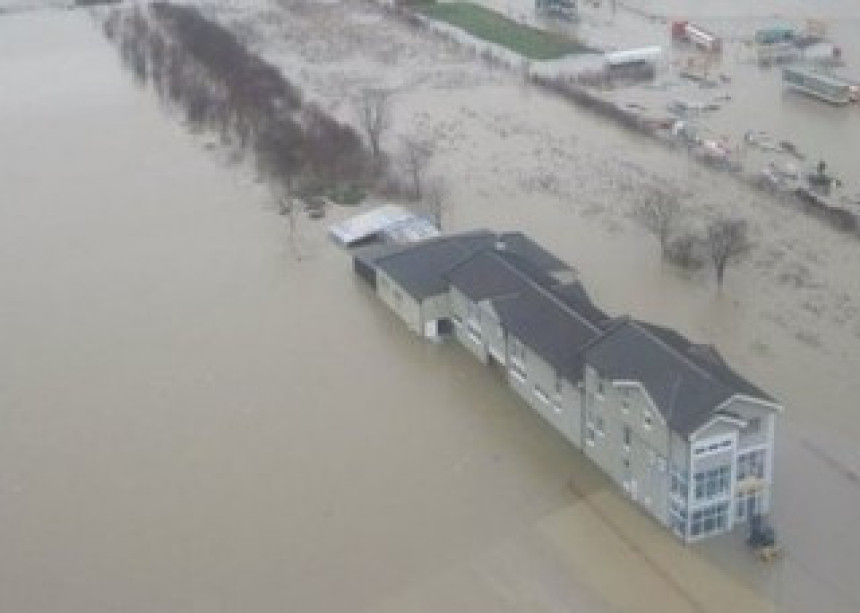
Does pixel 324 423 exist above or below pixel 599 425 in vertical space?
below

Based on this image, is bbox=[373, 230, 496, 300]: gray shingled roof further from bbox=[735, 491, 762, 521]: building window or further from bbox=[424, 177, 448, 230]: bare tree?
→ bbox=[735, 491, 762, 521]: building window

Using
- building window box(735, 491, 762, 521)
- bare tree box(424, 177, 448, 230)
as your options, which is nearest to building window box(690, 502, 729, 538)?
building window box(735, 491, 762, 521)

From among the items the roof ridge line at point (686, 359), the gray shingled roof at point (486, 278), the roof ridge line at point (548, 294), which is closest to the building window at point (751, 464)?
the roof ridge line at point (686, 359)

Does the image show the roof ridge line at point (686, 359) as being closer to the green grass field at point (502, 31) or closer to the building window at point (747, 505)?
the building window at point (747, 505)

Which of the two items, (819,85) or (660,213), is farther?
(819,85)

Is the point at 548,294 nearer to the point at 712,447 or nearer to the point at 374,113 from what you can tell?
the point at 712,447

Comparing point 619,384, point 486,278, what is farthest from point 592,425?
point 486,278

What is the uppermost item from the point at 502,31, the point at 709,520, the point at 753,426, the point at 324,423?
the point at 753,426
